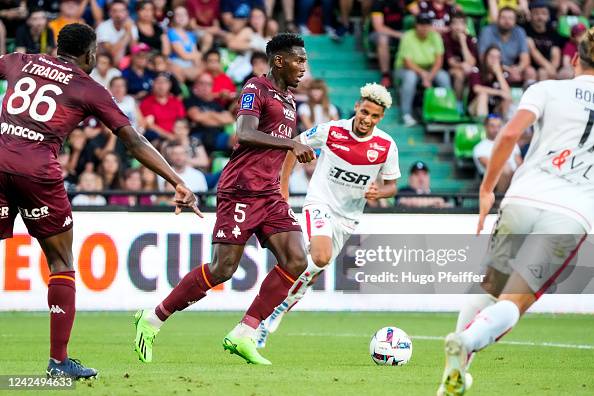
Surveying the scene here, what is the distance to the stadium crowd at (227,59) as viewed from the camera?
55.7ft

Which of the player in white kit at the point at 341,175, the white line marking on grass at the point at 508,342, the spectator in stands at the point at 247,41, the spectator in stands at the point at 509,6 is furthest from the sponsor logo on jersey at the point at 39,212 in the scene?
the spectator in stands at the point at 509,6

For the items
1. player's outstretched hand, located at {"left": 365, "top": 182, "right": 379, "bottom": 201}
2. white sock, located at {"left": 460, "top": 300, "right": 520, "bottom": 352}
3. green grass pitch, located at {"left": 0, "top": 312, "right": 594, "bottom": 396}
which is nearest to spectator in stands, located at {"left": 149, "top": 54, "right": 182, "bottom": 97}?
green grass pitch, located at {"left": 0, "top": 312, "right": 594, "bottom": 396}

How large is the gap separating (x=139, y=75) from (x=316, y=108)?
2.69 m

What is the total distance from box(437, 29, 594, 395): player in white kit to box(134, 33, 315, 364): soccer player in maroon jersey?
298 cm

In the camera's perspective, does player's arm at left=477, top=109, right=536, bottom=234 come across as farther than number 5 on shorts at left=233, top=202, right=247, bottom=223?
No

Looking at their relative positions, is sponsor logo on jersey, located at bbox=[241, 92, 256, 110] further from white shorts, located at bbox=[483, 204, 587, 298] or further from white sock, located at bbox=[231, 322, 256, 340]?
white shorts, located at bbox=[483, 204, 587, 298]

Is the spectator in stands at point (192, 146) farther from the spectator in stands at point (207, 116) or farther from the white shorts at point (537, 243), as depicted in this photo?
the white shorts at point (537, 243)

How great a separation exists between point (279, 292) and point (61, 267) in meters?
2.36

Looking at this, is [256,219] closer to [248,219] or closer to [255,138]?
[248,219]

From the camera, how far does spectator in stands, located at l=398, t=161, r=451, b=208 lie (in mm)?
16797

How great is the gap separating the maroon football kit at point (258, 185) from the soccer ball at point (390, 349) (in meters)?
1.14

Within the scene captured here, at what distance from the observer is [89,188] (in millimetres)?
16234

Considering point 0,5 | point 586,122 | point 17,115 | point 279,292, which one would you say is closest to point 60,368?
point 17,115

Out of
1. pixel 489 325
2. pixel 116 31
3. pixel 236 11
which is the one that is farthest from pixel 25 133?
pixel 236 11
